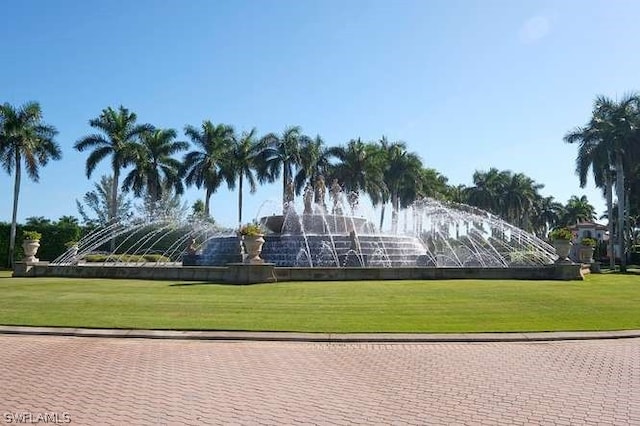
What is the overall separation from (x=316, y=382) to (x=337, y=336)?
3456 mm

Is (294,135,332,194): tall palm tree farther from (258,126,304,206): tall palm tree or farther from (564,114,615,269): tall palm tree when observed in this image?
(564,114,615,269): tall palm tree

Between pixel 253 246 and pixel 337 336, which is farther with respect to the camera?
pixel 253 246

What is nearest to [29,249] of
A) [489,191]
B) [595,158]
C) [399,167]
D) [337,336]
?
[337,336]

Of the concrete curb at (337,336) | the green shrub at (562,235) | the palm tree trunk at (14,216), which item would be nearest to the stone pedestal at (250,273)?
the concrete curb at (337,336)

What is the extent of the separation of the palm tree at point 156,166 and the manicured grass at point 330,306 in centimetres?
3970

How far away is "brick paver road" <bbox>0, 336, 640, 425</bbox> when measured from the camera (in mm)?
6141

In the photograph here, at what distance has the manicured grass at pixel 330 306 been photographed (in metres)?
12.3

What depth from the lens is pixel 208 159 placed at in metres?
61.5

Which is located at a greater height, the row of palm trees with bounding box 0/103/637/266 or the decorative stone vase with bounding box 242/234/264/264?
the row of palm trees with bounding box 0/103/637/266

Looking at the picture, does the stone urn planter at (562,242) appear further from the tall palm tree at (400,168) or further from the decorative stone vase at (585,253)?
the tall palm tree at (400,168)

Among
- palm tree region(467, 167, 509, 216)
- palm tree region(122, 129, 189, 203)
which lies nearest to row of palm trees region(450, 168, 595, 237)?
palm tree region(467, 167, 509, 216)

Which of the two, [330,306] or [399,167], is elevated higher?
[399,167]

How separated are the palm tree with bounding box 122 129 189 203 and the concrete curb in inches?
1942

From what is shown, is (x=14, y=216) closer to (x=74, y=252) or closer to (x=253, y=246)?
(x=74, y=252)
